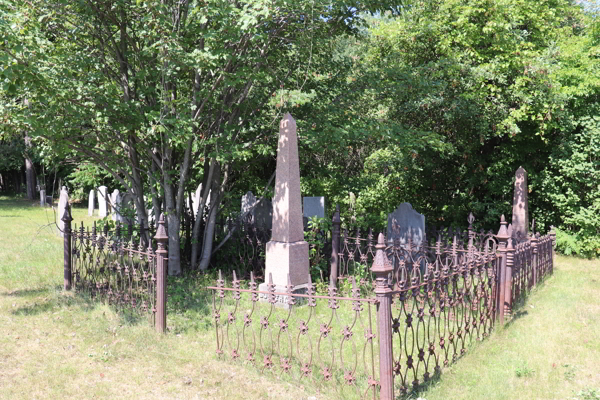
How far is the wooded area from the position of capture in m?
7.17

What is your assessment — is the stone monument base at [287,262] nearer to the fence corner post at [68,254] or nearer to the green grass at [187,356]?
the green grass at [187,356]

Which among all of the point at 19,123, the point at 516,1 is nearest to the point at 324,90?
the point at 19,123

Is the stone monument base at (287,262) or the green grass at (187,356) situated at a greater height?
the stone monument base at (287,262)

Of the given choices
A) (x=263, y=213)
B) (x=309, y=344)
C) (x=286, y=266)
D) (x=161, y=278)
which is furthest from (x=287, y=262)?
(x=263, y=213)

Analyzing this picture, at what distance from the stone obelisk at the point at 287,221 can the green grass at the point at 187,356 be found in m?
1.25

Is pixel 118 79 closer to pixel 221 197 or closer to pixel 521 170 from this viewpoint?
pixel 221 197

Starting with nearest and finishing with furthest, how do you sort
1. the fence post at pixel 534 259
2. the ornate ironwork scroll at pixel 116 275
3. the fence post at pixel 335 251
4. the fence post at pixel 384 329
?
the fence post at pixel 384 329, the ornate ironwork scroll at pixel 116 275, the fence post at pixel 534 259, the fence post at pixel 335 251

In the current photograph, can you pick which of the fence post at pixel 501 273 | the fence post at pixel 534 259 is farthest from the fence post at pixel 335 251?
the fence post at pixel 534 259

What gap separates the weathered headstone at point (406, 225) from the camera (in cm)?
879

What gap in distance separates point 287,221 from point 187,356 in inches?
110

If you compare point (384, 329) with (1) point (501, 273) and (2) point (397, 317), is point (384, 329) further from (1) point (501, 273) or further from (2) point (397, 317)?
(1) point (501, 273)

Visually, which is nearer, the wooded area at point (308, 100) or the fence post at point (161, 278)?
the fence post at point (161, 278)

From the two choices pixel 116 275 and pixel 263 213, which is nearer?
pixel 116 275

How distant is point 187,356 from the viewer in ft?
18.1
